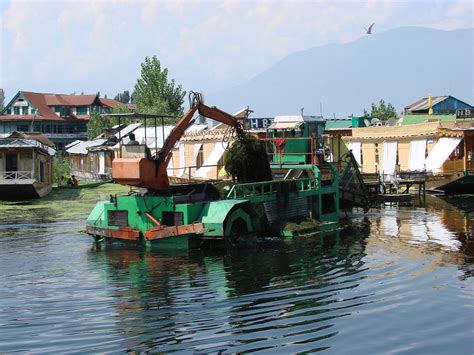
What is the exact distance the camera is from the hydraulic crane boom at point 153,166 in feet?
62.4

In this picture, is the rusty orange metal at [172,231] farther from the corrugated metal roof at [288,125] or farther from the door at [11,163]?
the door at [11,163]

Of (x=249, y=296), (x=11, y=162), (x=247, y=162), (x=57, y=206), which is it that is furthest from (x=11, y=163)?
(x=249, y=296)

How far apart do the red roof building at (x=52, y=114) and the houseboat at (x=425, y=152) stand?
51511 mm

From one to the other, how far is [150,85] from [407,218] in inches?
2470

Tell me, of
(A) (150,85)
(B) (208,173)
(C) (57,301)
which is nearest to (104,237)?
(C) (57,301)

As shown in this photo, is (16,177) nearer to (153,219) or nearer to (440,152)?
(153,219)

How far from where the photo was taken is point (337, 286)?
1441cm

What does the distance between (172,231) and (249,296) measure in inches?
224

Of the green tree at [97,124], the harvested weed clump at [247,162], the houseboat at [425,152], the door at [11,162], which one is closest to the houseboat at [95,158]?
the door at [11,162]

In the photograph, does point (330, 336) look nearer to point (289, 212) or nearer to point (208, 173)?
point (289, 212)

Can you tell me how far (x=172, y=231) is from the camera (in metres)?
18.9

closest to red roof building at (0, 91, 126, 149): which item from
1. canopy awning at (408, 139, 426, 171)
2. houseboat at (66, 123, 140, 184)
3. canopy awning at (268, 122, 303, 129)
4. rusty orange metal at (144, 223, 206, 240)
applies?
houseboat at (66, 123, 140, 184)

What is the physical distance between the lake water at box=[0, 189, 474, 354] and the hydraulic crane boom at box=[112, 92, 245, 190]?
2.11m

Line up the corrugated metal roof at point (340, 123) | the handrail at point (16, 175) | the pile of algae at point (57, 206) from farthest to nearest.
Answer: the corrugated metal roof at point (340, 123)
the handrail at point (16, 175)
the pile of algae at point (57, 206)
